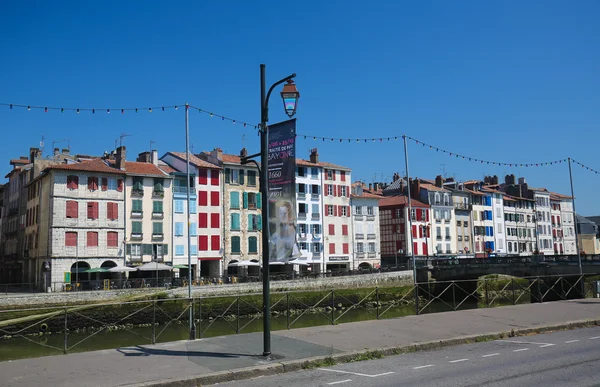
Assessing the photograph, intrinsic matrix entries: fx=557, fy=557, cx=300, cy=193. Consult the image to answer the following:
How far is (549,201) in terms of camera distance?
322 ft

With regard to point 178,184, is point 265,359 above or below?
below

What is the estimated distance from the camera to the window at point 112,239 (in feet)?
164

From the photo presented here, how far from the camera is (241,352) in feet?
41.4

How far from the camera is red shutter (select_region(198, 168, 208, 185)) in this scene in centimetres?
5647

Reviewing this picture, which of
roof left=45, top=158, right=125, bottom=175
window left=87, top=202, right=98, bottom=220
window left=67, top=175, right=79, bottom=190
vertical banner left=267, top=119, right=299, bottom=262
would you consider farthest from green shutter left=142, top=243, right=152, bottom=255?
vertical banner left=267, top=119, right=299, bottom=262

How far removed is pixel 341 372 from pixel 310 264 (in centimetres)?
5320

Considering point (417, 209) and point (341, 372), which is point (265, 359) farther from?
point (417, 209)

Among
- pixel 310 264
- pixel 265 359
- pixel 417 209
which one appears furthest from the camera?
pixel 417 209

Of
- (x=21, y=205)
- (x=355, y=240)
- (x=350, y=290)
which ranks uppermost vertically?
(x=21, y=205)

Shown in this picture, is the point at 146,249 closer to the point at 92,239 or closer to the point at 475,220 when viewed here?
the point at 92,239

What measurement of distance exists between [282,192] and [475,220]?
76.8 m

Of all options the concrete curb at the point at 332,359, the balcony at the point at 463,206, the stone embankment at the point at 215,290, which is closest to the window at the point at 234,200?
the stone embankment at the point at 215,290

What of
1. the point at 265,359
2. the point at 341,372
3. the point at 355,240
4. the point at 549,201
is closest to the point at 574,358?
the point at 341,372

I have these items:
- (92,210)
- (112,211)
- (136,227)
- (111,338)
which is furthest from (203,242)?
(111,338)
